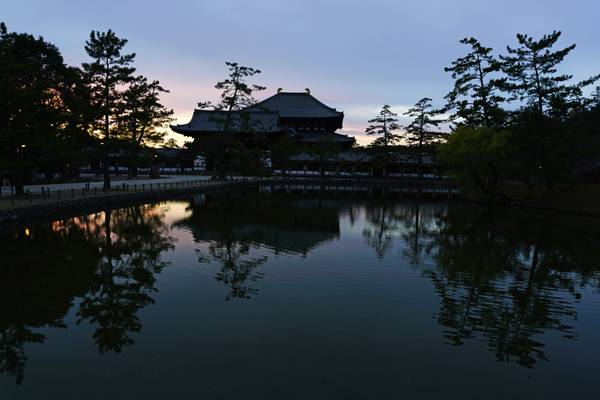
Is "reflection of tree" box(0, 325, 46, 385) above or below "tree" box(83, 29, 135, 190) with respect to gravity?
below

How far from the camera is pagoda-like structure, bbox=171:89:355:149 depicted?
225 feet

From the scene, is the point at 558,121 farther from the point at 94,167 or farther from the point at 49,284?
the point at 94,167

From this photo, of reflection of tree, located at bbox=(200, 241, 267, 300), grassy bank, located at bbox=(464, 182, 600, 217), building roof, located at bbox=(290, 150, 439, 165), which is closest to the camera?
reflection of tree, located at bbox=(200, 241, 267, 300)

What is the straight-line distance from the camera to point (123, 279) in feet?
42.3

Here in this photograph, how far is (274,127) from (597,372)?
6512cm

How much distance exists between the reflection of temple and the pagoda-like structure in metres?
35.2

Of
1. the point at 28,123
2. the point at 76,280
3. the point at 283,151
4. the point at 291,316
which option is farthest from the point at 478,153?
the point at 28,123

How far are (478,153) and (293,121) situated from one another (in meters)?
48.2

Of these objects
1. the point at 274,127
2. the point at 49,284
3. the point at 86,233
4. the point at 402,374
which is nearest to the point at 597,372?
the point at 402,374

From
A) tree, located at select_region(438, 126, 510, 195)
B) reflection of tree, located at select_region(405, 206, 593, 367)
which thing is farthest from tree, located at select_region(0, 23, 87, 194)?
tree, located at select_region(438, 126, 510, 195)

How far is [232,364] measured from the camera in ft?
24.6

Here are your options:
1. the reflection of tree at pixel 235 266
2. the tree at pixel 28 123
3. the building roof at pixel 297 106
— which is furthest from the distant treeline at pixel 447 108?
the building roof at pixel 297 106

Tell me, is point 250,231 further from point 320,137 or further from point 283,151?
point 320,137

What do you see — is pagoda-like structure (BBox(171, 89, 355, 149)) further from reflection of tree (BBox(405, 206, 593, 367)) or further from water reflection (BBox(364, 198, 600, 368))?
reflection of tree (BBox(405, 206, 593, 367))
